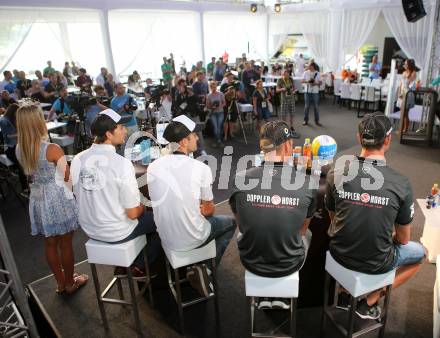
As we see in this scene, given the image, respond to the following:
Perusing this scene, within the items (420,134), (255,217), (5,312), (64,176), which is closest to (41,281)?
(5,312)

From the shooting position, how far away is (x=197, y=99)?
23.1 feet

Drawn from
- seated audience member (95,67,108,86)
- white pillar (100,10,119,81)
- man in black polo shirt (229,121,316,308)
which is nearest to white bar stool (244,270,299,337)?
man in black polo shirt (229,121,316,308)

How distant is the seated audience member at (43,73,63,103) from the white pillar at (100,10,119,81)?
206cm

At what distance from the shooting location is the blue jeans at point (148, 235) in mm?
2381

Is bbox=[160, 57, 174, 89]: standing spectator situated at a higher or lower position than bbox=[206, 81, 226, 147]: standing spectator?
higher

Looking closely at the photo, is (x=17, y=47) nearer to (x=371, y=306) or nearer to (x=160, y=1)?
(x=160, y=1)

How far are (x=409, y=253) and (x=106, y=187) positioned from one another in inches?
73.0


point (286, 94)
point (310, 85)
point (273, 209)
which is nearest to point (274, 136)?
point (273, 209)

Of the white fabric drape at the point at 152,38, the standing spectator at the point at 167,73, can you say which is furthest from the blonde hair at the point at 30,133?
the white fabric drape at the point at 152,38

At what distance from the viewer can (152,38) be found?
11602mm

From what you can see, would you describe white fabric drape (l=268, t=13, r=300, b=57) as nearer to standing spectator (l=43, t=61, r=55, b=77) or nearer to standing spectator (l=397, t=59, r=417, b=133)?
standing spectator (l=397, t=59, r=417, b=133)

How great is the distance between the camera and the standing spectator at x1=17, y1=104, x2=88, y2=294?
2408 mm

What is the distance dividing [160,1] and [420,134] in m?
7.91

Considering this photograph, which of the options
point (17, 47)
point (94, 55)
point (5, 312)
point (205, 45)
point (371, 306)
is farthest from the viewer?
point (205, 45)
